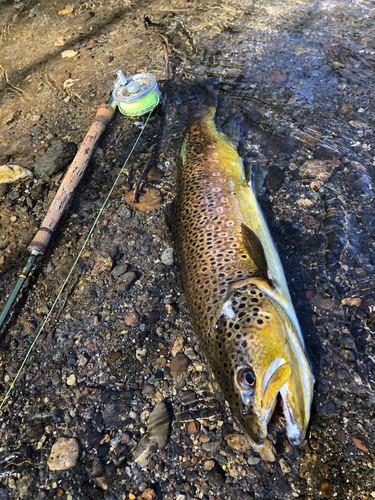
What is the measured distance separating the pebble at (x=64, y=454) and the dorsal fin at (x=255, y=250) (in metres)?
2.15

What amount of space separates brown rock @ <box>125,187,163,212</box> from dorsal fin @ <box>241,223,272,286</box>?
1592 mm

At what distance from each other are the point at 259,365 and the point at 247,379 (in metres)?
0.13

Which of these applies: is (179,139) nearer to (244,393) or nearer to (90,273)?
(90,273)

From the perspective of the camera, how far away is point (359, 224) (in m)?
3.53

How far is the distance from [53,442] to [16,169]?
12.7 ft

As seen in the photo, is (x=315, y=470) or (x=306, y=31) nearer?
(x=315, y=470)

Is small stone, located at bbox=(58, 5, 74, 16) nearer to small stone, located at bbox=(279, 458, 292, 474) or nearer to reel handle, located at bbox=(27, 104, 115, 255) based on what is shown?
reel handle, located at bbox=(27, 104, 115, 255)

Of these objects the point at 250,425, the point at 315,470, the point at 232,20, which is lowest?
the point at 315,470

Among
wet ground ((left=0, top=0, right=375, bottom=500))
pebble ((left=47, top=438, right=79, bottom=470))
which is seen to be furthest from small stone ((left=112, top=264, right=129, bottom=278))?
pebble ((left=47, top=438, right=79, bottom=470))

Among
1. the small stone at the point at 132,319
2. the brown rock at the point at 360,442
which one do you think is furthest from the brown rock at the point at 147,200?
the brown rock at the point at 360,442

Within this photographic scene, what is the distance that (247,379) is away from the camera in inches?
88.2

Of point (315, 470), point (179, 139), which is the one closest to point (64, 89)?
point (179, 139)

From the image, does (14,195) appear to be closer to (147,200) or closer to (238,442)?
(147,200)

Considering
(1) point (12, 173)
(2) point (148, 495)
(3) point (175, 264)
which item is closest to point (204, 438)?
(2) point (148, 495)
